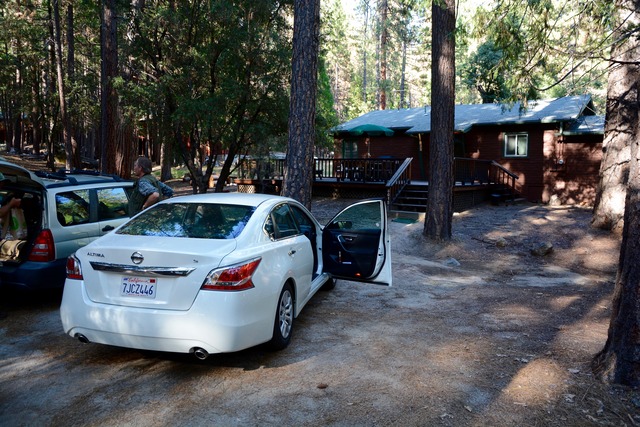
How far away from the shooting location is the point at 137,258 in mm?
3926

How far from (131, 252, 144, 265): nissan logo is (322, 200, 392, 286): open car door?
2699mm

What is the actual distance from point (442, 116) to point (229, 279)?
918 centimetres

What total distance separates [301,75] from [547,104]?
16.3m

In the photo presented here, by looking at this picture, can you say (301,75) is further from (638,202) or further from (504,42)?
(638,202)

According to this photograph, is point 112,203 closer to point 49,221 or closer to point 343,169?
point 49,221

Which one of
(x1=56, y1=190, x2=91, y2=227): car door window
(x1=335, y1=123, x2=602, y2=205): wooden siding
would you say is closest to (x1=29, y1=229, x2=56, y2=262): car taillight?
(x1=56, y1=190, x2=91, y2=227): car door window

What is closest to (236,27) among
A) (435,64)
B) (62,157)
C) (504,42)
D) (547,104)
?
(435,64)

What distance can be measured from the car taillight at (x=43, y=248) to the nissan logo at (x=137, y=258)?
234 centimetres

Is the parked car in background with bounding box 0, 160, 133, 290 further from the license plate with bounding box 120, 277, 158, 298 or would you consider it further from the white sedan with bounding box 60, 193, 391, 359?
the license plate with bounding box 120, 277, 158, 298

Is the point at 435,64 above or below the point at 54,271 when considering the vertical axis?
above

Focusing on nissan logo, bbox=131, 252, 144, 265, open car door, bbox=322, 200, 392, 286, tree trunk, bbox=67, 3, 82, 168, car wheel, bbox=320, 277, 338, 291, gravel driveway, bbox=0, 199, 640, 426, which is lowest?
gravel driveway, bbox=0, 199, 640, 426

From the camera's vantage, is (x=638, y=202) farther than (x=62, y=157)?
No

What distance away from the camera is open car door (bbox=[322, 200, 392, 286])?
19.5ft

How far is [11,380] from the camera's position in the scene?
4.07 meters
